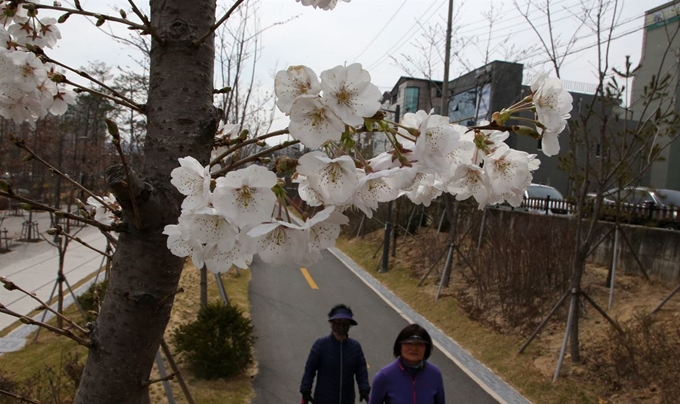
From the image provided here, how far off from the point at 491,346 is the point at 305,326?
3.38 metres

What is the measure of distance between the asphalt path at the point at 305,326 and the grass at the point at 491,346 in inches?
25.9

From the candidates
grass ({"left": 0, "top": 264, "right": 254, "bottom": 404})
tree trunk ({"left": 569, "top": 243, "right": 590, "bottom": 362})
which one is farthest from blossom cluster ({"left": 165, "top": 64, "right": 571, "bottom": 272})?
tree trunk ({"left": 569, "top": 243, "right": 590, "bottom": 362})

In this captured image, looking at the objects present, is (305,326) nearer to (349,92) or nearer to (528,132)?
(528,132)

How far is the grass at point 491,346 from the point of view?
6.88 meters

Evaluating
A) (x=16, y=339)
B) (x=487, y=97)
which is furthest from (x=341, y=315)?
(x=487, y=97)

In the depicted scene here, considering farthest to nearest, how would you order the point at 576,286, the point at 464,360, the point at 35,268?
1. the point at 35,268
2. the point at 464,360
3. the point at 576,286

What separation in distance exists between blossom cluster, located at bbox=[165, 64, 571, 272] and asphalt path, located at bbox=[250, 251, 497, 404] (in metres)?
5.98

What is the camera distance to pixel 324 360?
4.92m

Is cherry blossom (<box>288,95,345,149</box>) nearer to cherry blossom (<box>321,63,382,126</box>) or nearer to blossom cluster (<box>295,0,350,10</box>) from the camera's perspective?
cherry blossom (<box>321,63,382,126</box>)

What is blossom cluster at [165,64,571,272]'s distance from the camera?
92 centimetres

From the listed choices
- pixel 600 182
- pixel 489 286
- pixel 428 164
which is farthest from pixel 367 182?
pixel 489 286

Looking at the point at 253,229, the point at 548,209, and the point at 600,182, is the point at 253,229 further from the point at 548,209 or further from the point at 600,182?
the point at 548,209

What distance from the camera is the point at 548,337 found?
857 cm

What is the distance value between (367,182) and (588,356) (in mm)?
7816
